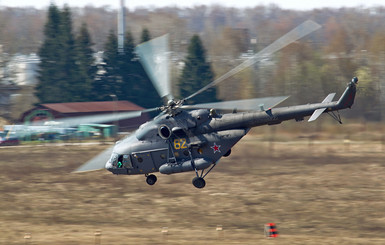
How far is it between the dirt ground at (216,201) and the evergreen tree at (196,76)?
27.6 meters

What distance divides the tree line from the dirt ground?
2965 centimetres

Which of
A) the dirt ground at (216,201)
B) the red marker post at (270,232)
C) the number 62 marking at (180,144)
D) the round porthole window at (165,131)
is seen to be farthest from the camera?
the dirt ground at (216,201)

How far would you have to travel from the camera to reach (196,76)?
85.1 meters

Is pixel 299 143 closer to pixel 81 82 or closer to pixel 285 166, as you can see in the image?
pixel 285 166

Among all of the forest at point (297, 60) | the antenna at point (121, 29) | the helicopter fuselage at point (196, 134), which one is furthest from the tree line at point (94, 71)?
the helicopter fuselage at point (196, 134)

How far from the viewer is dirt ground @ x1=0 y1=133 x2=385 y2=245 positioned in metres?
35.2

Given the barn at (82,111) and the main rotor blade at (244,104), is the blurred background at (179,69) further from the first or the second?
the main rotor blade at (244,104)

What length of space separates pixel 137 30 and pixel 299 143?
80.2 metres

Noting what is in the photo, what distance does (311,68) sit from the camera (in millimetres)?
78250

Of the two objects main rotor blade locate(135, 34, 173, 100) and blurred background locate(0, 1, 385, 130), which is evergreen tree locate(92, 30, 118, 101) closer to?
blurred background locate(0, 1, 385, 130)

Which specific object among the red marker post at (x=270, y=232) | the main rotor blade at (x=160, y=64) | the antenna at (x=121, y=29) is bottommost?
the red marker post at (x=270, y=232)

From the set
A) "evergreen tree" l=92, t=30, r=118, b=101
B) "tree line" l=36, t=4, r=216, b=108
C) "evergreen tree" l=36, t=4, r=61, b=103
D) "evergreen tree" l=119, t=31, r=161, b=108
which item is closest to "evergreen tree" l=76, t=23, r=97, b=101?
"tree line" l=36, t=4, r=216, b=108

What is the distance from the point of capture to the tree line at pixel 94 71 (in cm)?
8562

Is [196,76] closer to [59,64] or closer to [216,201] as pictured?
[59,64]
